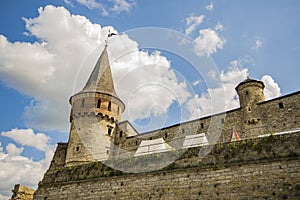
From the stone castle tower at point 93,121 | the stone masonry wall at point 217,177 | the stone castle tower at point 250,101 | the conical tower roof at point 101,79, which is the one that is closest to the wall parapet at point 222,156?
the stone masonry wall at point 217,177

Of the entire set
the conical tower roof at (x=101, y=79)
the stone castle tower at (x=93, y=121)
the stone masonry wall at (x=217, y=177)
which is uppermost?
the conical tower roof at (x=101, y=79)

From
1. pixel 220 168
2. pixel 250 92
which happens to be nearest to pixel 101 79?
pixel 250 92

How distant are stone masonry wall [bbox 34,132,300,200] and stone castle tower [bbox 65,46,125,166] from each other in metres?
13.6

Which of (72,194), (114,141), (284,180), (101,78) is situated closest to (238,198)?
(284,180)

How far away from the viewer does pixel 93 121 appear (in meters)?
29.4

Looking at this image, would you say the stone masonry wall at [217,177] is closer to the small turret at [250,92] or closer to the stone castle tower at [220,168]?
the stone castle tower at [220,168]

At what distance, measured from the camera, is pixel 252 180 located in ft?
35.0

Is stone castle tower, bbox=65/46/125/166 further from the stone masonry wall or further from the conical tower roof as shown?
the stone masonry wall

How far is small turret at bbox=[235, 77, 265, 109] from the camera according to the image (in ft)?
83.9

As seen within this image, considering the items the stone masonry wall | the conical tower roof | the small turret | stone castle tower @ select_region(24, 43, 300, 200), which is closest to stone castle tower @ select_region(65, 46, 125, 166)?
the conical tower roof

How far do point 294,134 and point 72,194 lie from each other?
11.6 metres

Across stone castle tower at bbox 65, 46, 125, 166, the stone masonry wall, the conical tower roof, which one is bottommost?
the stone masonry wall

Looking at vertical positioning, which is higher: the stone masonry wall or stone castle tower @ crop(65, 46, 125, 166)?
stone castle tower @ crop(65, 46, 125, 166)

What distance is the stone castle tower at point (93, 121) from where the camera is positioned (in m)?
28.2
